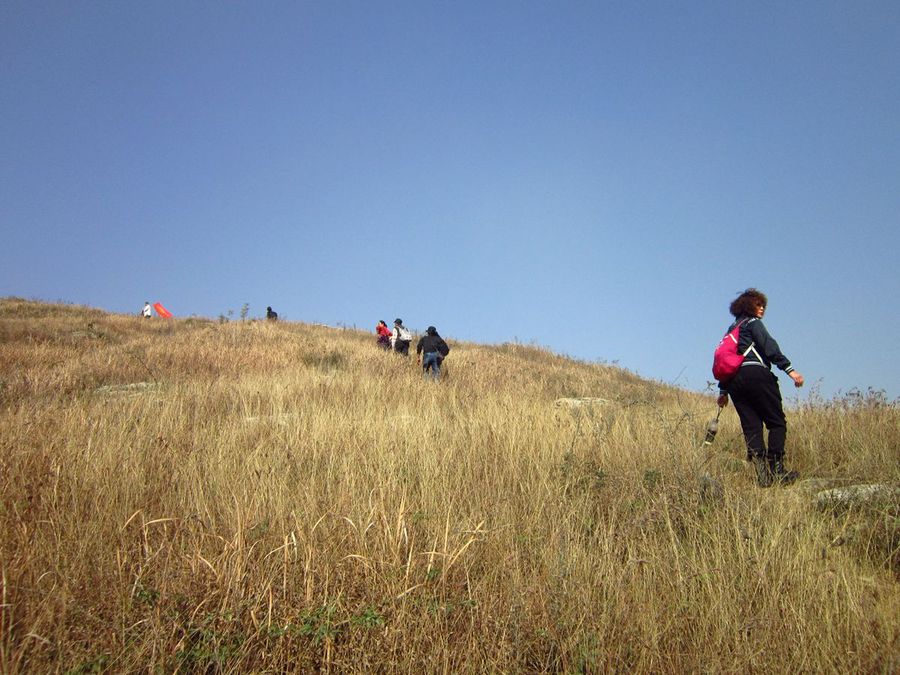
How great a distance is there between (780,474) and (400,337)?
12.6 meters

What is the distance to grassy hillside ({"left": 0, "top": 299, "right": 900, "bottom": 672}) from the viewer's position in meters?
1.96

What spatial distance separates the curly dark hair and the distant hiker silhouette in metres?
11.5

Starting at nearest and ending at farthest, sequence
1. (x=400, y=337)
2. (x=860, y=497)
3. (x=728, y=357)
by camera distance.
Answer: (x=860, y=497) → (x=728, y=357) → (x=400, y=337)

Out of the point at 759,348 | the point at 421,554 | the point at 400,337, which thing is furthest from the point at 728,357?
the point at 400,337

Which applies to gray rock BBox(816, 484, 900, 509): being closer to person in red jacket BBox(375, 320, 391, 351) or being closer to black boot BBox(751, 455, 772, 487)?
black boot BBox(751, 455, 772, 487)

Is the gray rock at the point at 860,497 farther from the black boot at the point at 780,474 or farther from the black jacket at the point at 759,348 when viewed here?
the black jacket at the point at 759,348

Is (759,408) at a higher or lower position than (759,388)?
lower

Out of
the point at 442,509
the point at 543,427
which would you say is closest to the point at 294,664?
the point at 442,509

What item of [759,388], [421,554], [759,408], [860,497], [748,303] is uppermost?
[748,303]

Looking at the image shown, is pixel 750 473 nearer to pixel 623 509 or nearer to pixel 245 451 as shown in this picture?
pixel 623 509

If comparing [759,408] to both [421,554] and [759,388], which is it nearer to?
[759,388]

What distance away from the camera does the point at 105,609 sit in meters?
2.10

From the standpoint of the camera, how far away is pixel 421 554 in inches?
96.0

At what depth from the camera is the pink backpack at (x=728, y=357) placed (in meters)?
5.02
